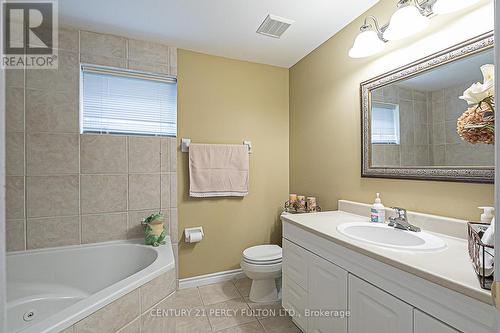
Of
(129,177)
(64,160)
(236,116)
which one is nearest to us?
(64,160)

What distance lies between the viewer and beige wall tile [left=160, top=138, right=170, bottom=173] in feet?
6.82

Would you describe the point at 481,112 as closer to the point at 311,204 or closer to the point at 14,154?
the point at 311,204

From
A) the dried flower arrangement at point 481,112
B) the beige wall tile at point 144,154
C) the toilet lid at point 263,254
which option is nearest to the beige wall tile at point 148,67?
the beige wall tile at point 144,154

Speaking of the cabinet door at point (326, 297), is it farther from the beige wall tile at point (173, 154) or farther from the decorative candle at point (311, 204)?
the beige wall tile at point (173, 154)

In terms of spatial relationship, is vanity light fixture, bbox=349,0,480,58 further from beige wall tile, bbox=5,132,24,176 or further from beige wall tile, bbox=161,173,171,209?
beige wall tile, bbox=5,132,24,176

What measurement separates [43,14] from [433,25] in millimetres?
2635

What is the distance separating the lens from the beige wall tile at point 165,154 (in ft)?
6.82

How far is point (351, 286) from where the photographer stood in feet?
3.60

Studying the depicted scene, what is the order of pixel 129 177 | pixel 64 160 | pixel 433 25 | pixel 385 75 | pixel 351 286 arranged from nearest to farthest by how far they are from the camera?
pixel 351 286 < pixel 433 25 < pixel 385 75 < pixel 64 160 < pixel 129 177

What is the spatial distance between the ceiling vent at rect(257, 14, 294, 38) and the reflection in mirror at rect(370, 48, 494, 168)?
0.88 meters

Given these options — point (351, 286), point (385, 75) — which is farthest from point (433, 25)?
point (351, 286)

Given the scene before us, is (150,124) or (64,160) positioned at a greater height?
(150,124)

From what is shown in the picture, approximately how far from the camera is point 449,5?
108cm

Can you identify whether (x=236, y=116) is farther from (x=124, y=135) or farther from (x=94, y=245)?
(x=94, y=245)
